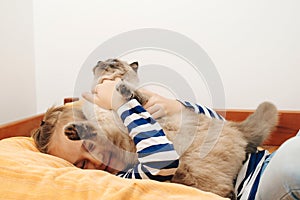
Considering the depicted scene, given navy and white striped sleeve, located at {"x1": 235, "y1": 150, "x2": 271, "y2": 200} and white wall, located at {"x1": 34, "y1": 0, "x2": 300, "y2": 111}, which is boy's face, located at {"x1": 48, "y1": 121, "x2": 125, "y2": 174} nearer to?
navy and white striped sleeve, located at {"x1": 235, "y1": 150, "x2": 271, "y2": 200}

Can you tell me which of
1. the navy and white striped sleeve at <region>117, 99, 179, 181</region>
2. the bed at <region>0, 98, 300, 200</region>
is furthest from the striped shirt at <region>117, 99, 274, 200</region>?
the bed at <region>0, 98, 300, 200</region>

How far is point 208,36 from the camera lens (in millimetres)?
1413

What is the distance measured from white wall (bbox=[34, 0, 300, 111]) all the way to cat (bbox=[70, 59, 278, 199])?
0.39 m

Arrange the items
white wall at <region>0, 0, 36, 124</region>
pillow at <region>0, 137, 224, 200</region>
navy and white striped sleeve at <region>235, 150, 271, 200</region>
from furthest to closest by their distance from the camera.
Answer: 1. white wall at <region>0, 0, 36, 124</region>
2. navy and white striped sleeve at <region>235, 150, 271, 200</region>
3. pillow at <region>0, 137, 224, 200</region>

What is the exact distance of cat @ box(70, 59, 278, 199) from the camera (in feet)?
2.65

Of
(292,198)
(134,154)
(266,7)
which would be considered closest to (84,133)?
(134,154)

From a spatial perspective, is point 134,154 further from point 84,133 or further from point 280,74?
point 280,74

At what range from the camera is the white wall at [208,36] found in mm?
1360

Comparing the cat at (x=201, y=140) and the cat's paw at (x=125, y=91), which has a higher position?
the cat's paw at (x=125, y=91)

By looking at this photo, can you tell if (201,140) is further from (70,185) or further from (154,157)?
(70,185)

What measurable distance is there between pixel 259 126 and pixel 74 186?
0.65 m

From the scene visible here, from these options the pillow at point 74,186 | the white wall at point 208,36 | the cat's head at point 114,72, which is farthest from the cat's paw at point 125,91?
the white wall at point 208,36

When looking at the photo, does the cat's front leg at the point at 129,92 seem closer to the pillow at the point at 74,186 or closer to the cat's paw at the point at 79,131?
the cat's paw at the point at 79,131

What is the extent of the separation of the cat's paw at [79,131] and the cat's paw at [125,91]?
13 centimetres
